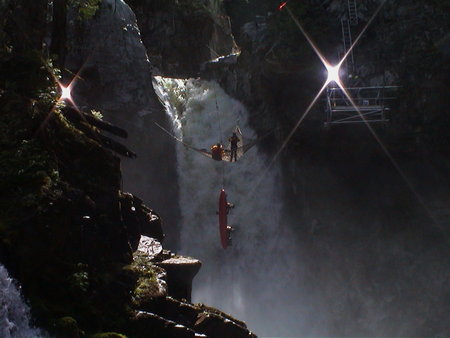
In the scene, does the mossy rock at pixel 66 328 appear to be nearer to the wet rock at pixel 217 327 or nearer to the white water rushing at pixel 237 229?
the wet rock at pixel 217 327

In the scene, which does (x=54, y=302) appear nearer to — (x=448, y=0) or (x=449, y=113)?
(x=449, y=113)

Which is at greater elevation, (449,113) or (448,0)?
(448,0)

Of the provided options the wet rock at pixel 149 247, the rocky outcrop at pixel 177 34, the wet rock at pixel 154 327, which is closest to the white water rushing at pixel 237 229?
the wet rock at pixel 149 247

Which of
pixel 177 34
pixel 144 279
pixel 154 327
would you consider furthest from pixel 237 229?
pixel 177 34

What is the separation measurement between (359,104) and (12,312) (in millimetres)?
18324

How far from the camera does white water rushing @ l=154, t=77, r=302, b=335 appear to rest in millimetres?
26031

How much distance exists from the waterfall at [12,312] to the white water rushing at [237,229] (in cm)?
1625

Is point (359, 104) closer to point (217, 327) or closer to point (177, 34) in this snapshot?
point (217, 327)

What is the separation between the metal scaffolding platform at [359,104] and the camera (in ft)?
76.7

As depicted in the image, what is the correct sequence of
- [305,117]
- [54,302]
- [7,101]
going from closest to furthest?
[54,302] → [7,101] → [305,117]

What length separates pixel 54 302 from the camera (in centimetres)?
1027

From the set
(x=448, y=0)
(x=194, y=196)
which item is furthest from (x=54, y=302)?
(x=448, y=0)

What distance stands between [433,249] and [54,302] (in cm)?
1905

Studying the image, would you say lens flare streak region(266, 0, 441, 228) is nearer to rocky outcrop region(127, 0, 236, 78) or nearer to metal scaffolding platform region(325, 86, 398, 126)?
metal scaffolding platform region(325, 86, 398, 126)
